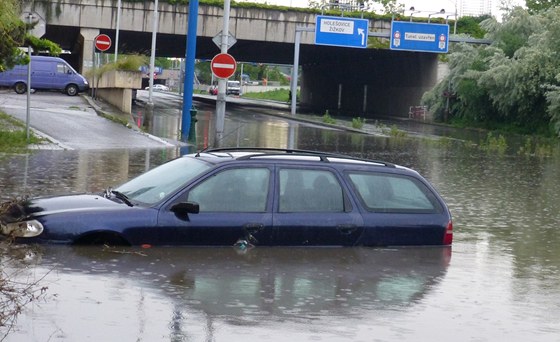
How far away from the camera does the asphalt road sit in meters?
25.8

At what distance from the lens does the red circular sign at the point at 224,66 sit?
27453mm

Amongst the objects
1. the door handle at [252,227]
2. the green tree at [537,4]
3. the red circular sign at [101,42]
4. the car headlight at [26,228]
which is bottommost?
the car headlight at [26,228]

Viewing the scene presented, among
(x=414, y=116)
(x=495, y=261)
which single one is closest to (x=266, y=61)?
(x=414, y=116)

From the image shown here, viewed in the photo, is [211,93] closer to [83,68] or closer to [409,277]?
[83,68]

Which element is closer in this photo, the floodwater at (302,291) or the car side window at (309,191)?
the floodwater at (302,291)

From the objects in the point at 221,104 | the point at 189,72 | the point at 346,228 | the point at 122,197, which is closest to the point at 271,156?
the point at 346,228

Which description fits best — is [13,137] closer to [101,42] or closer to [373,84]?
[101,42]

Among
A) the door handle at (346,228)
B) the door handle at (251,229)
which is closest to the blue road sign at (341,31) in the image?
the door handle at (346,228)

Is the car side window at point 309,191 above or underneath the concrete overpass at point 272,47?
underneath

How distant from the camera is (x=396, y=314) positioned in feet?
28.7

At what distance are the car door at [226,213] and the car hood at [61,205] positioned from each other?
63 centimetres

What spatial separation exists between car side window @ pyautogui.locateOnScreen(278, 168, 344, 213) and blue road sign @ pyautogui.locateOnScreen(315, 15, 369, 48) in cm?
4665

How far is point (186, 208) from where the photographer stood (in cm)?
1041

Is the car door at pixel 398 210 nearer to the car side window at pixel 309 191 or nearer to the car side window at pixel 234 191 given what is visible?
the car side window at pixel 309 191
